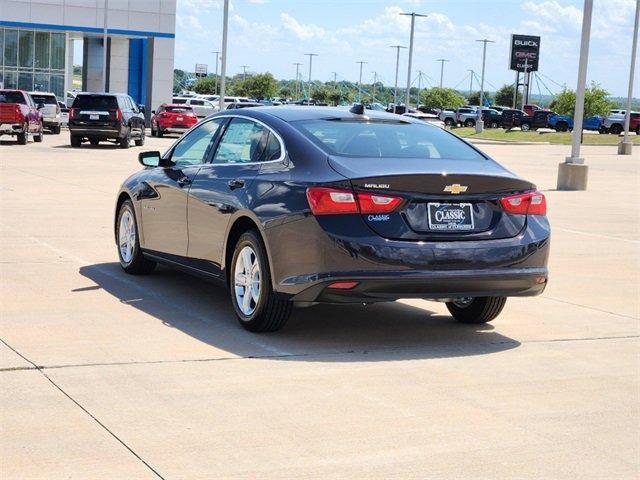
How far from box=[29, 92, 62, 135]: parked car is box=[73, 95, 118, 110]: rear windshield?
31.7ft

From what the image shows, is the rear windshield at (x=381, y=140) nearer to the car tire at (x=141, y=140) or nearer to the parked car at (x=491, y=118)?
the car tire at (x=141, y=140)

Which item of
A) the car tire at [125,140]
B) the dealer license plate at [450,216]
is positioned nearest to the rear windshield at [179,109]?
the car tire at [125,140]

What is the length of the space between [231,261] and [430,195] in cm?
166

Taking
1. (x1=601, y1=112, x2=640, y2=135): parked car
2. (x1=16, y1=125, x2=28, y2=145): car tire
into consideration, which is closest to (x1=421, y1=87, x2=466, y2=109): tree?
(x1=601, y1=112, x2=640, y2=135): parked car

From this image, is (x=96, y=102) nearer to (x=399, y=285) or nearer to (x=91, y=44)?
(x=399, y=285)

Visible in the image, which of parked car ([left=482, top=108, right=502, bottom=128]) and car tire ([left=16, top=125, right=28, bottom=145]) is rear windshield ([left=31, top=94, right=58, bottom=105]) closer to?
car tire ([left=16, top=125, right=28, bottom=145])

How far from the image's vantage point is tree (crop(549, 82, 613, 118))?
3415 inches

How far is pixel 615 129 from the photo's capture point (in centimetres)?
8356

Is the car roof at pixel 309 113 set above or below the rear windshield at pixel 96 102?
above

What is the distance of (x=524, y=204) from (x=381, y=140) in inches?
44.0

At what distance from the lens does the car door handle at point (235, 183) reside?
27.3 ft

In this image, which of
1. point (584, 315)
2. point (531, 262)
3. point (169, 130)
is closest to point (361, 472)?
point (531, 262)

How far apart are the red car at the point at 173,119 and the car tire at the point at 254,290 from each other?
42174 mm

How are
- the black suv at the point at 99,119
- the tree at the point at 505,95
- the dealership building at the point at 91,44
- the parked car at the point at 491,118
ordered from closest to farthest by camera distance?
the black suv at the point at 99,119 → the dealership building at the point at 91,44 → the parked car at the point at 491,118 → the tree at the point at 505,95
